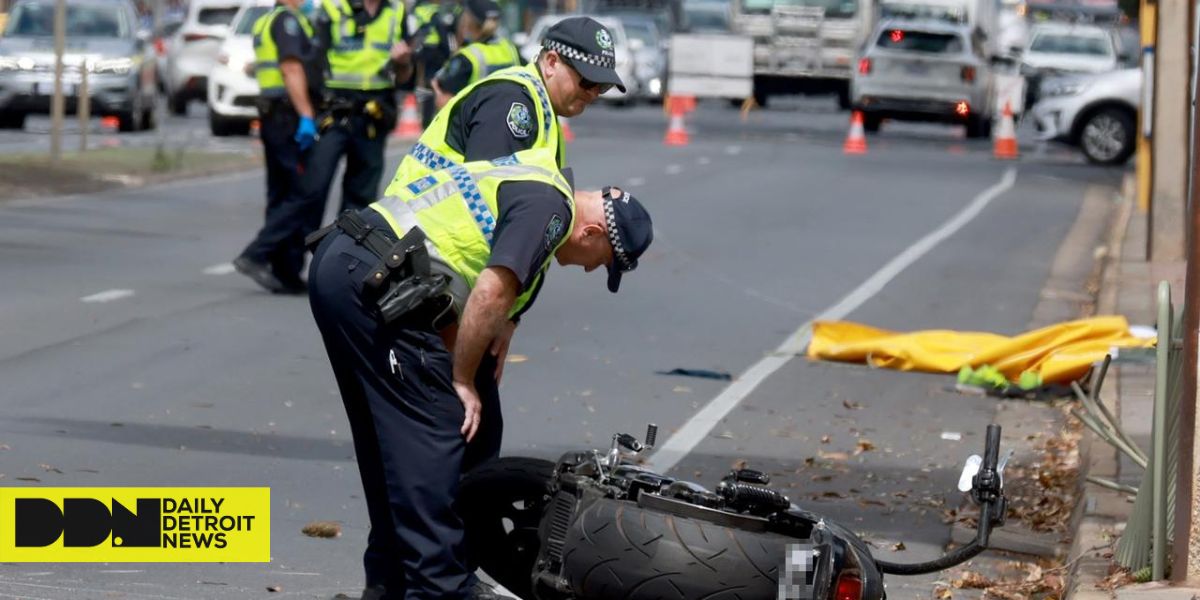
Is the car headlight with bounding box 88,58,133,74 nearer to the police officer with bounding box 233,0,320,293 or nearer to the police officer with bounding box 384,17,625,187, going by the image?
the police officer with bounding box 233,0,320,293

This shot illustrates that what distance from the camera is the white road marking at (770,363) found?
9.42 meters

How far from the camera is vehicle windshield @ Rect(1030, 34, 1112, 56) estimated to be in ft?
150

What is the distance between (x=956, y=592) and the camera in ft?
23.9

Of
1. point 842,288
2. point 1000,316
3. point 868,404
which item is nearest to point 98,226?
point 842,288

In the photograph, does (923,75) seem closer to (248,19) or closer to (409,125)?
(409,125)

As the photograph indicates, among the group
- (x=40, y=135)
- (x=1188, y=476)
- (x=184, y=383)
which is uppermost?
(x=1188, y=476)

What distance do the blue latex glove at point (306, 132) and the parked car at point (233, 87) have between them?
602 inches

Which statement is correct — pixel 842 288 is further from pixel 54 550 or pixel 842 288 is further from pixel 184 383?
pixel 54 550

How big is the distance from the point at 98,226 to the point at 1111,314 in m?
7.70

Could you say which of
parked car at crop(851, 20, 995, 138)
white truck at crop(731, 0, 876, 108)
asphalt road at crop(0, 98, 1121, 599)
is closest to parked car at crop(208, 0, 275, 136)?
asphalt road at crop(0, 98, 1121, 599)

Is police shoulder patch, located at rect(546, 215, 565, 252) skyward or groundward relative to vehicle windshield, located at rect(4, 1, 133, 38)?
skyward

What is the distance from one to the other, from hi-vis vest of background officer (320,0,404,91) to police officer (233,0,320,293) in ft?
0.48

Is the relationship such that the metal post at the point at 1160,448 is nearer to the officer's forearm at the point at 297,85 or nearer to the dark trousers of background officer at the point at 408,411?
the dark trousers of background officer at the point at 408,411

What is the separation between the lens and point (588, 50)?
6.37 metres
